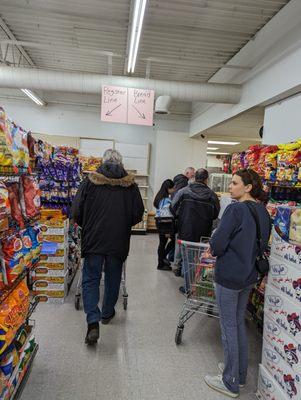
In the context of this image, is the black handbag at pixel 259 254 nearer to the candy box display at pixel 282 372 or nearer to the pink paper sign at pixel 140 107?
the candy box display at pixel 282 372

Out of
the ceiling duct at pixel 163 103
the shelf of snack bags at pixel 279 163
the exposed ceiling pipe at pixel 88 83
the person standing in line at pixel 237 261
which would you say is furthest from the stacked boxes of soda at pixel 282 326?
the ceiling duct at pixel 163 103

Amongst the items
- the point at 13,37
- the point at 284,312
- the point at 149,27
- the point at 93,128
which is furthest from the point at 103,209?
the point at 93,128

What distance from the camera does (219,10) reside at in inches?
155

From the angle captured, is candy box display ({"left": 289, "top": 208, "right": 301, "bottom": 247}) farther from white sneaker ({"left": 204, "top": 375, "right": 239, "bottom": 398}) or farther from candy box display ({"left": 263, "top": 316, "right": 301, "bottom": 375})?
white sneaker ({"left": 204, "top": 375, "right": 239, "bottom": 398})

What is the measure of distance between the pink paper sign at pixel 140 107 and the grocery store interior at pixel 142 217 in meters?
0.02

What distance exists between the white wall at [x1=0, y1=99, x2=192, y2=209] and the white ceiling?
90.6 inches

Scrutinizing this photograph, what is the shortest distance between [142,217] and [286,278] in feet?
5.00

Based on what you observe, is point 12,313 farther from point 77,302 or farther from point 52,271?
point 52,271

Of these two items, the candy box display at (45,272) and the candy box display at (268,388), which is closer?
the candy box display at (268,388)

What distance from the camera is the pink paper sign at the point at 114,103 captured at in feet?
15.9

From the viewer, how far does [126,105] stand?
4.90m

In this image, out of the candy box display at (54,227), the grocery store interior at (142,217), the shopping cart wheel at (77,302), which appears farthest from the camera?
the candy box display at (54,227)

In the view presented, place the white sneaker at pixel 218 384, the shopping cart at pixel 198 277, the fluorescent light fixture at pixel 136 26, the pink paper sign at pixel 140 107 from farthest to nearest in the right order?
the pink paper sign at pixel 140 107, the fluorescent light fixture at pixel 136 26, the shopping cart at pixel 198 277, the white sneaker at pixel 218 384

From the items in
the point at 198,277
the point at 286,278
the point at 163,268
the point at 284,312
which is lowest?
the point at 163,268
